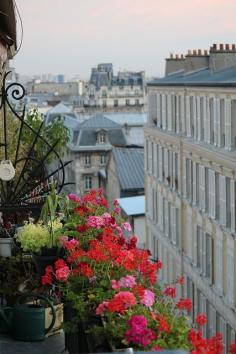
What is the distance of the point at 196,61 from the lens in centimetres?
3906

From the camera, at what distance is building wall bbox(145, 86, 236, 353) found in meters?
28.3

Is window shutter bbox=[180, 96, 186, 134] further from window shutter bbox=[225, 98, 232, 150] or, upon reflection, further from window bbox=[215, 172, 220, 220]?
window shutter bbox=[225, 98, 232, 150]

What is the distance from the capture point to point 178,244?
3662cm

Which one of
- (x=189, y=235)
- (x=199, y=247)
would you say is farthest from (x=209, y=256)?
(x=189, y=235)

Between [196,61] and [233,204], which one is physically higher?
[196,61]

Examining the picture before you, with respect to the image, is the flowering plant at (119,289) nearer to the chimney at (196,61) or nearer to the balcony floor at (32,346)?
the balcony floor at (32,346)

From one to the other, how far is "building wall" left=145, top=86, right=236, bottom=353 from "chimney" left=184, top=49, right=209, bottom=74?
4.96ft

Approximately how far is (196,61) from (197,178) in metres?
8.07

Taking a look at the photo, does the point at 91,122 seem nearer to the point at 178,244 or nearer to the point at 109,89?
the point at 178,244

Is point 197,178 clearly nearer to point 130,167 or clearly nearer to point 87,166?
point 130,167

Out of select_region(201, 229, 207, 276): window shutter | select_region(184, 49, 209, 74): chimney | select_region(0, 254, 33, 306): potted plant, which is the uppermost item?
select_region(184, 49, 209, 74): chimney

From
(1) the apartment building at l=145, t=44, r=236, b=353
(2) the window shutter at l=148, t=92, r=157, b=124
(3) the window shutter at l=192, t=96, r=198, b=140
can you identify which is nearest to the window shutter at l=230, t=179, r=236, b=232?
(1) the apartment building at l=145, t=44, r=236, b=353

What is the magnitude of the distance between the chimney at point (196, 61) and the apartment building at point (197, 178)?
4 cm

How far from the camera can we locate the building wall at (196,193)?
93.0 ft
